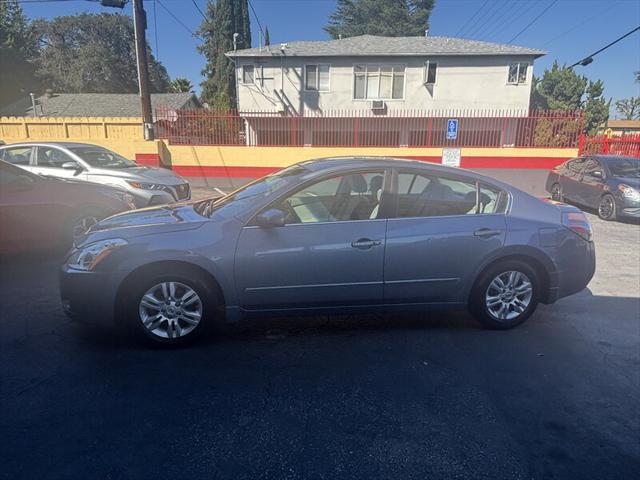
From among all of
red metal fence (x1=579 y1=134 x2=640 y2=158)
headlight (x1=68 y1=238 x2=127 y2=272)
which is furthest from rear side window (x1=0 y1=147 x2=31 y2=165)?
red metal fence (x1=579 y1=134 x2=640 y2=158)

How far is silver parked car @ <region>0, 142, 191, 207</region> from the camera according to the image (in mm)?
7965

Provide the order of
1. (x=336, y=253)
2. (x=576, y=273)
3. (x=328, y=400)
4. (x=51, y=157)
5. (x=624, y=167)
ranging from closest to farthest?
1. (x=328, y=400)
2. (x=336, y=253)
3. (x=576, y=273)
4. (x=51, y=157)
5. (x=624, y=167)

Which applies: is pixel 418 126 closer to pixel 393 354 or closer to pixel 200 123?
pixel 200 123

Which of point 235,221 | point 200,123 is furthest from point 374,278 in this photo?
point 200,123

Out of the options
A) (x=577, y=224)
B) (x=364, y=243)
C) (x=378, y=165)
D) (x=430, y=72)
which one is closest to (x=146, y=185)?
(x=378, y=165)

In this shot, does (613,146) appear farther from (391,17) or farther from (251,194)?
(391,17)

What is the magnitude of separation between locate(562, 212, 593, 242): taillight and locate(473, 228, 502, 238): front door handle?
0.75 m

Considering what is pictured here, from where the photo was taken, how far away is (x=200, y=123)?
45.9 feet

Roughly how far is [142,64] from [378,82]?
47.0 ft

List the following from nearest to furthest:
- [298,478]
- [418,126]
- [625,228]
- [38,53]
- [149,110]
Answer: [298,478], [625,228], [149,110], [418,126], [38,53]

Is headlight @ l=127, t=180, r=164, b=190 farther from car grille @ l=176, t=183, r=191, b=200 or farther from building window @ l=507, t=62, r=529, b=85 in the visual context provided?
building window @ l=507, t=62, r=529, b=85

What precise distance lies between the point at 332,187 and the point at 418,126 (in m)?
20.3

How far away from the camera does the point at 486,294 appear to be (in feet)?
12.4

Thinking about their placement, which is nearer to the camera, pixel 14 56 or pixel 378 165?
pixel 378 165
